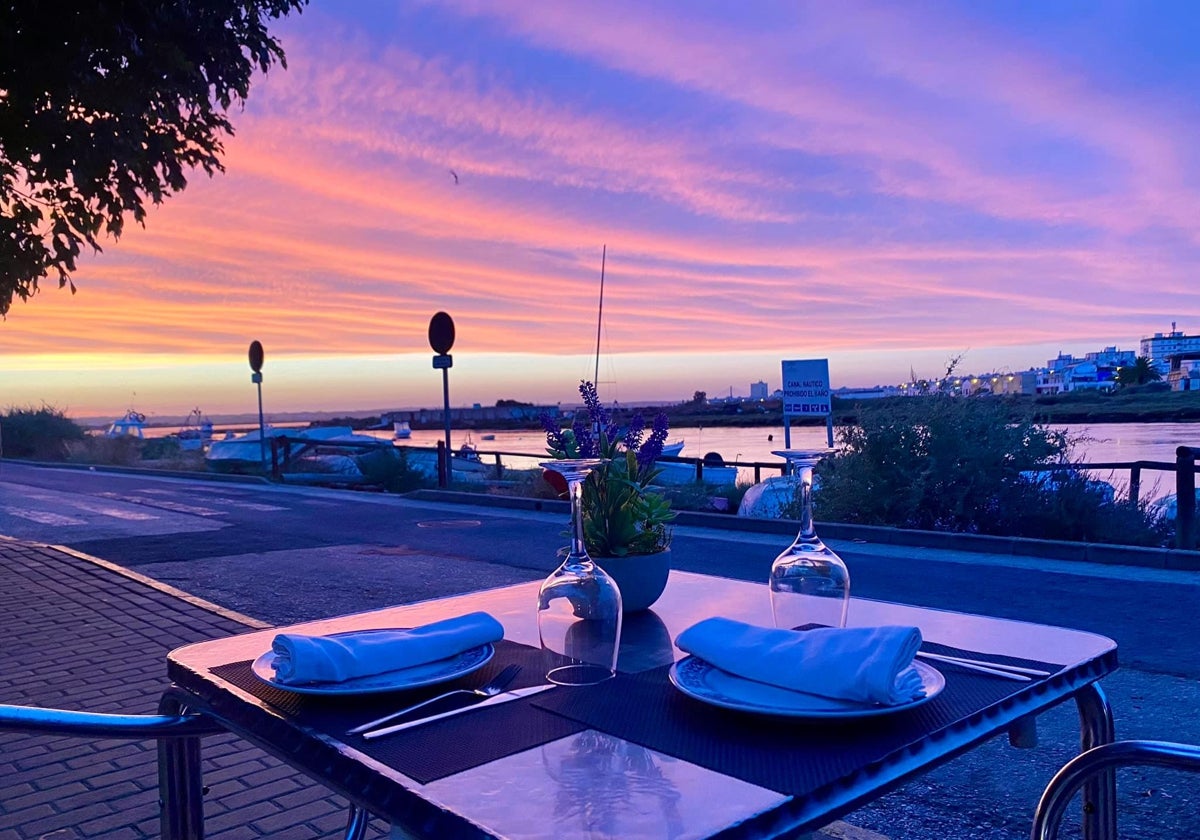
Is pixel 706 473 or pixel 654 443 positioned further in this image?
pixel 706 473

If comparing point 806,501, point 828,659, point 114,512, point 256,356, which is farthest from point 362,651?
point 256,356

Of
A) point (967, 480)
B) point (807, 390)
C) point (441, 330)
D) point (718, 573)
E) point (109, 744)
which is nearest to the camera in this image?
point (109, 744)

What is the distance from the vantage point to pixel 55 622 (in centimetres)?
694

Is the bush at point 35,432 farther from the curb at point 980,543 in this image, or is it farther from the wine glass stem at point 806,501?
the wine glass stem at point 806,501

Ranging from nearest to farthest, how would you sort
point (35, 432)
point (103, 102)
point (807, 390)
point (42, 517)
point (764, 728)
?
1. point (764, 728)
2. point (103, 102)
3. point (807, 390)
4. point (42, 517)
5. point (35, 432)

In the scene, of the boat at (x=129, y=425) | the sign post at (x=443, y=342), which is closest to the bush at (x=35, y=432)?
the boat at (x=129, y=425)

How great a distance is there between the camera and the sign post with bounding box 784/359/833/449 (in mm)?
11930

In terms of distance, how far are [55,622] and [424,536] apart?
543 cm

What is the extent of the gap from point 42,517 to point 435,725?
49.7ft

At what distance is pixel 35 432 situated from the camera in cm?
3534

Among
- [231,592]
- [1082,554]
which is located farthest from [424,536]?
[1082,554]

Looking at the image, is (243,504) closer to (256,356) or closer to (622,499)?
(256,356)

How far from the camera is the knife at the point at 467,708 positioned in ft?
5.14

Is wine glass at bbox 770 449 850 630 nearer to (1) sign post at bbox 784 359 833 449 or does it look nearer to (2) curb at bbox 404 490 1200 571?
(2) curb at bbox 404 490 1200 571
